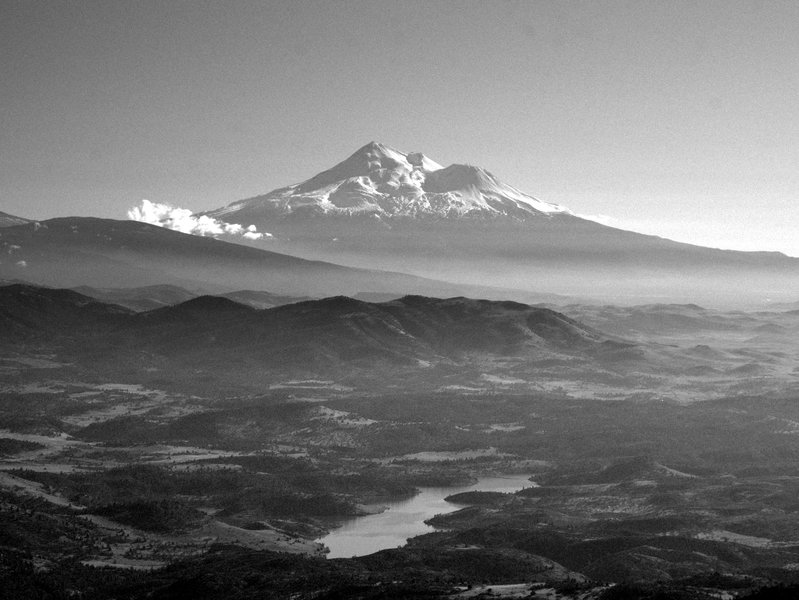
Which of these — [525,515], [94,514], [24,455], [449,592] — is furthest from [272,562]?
[24,455]

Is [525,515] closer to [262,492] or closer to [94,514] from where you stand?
[262,492]

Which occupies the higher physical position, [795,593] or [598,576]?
[795,593]

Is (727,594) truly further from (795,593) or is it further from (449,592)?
(449,592)

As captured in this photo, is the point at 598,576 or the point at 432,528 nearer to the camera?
the point at 598,576

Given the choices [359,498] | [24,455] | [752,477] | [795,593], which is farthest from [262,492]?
[795,593]

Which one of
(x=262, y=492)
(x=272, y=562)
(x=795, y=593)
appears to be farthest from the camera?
(x=262, y=492)

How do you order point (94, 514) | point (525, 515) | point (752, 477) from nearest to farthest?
1. point (94, 514)
2. point (525, 515)
3. point (752, 477)
